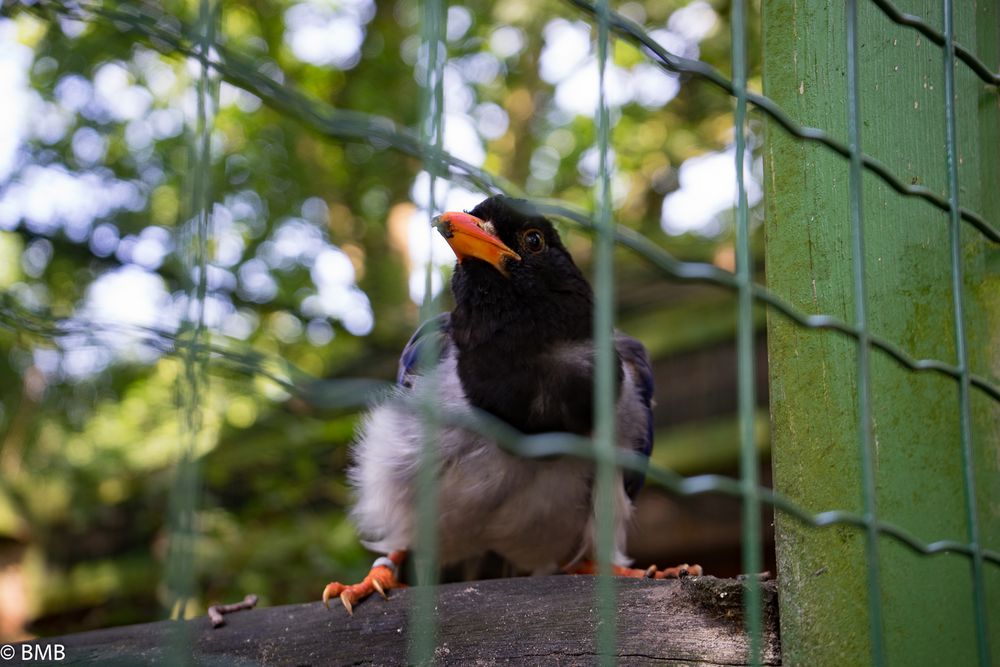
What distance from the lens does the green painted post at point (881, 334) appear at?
229 cm

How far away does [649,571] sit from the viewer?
341 cm

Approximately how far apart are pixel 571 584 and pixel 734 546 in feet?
14.9

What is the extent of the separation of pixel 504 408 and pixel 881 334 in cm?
175

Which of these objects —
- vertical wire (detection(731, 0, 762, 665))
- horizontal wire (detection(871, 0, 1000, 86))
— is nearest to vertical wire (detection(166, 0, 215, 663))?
vertical wire (detection(731, 0, 762, 665))

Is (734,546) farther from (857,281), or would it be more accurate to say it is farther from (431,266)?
(431,266)

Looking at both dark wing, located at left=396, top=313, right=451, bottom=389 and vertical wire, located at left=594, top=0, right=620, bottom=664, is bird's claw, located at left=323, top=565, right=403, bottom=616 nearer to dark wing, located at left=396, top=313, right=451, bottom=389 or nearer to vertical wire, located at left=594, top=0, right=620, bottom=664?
dark wing, located at left=396, top=313, right=451, bottom=389

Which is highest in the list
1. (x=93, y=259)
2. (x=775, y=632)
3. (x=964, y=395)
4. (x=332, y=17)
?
(x=332, y=17)

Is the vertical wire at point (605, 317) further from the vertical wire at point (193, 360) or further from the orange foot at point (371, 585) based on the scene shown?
the orange foot at point (371, 585)

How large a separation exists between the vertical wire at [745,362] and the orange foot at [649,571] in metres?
1.01

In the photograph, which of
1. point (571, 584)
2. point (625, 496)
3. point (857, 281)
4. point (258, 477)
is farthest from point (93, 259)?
point (857, 281)

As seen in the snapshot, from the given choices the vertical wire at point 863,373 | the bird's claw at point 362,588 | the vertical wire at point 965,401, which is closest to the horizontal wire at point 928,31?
the vertical wire at point 965,401

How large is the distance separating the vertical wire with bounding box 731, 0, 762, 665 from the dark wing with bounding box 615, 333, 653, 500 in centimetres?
295

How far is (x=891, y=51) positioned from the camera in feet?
8.27

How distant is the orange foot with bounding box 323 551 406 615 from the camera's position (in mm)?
3312
